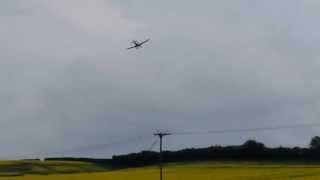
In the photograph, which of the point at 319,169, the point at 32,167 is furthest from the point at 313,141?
the point at 319,169

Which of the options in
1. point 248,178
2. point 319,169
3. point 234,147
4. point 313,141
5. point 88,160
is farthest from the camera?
point 313,141

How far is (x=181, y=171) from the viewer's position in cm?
10969

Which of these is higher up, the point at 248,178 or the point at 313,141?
the point at 313,141

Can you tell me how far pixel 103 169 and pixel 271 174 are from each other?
41.6 metres

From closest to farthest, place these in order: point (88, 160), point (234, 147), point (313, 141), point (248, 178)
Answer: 1. point (248, 178)
2. point (234, 147)
3. point (88, 160)
4. point (313, 141)

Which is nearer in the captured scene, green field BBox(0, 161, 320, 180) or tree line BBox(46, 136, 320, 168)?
green field BBox(0, 161, 320, 180)

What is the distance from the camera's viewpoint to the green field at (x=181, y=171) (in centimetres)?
9612

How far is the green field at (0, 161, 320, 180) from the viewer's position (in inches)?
3784

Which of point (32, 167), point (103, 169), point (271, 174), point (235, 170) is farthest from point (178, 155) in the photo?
point (271, 174)

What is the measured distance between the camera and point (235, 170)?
4092 inches

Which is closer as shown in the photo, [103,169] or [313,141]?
[103,169]

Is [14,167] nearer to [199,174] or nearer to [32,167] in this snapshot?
[32,167]

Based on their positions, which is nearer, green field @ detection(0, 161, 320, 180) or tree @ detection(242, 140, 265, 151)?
green field @ detection(0, 161, 320, 180)

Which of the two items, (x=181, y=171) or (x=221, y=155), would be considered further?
(x=221, y=155)
